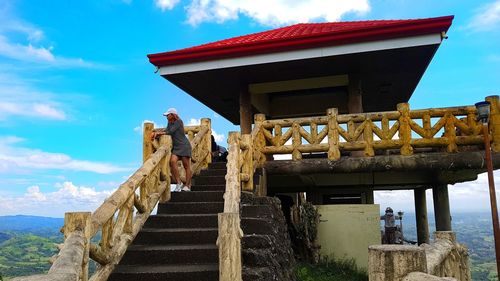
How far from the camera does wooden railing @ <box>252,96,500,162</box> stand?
9359 millimetres

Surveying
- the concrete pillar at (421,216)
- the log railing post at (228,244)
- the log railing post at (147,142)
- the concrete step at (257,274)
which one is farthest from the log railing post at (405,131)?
the concrete pillar at (421,216)

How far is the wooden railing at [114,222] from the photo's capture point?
3.76m

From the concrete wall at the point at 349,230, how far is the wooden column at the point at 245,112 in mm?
3506

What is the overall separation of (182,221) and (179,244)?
0.60 meters

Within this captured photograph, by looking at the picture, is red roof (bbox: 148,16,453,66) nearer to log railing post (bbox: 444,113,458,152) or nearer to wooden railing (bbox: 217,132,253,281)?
log railing post (bbox: 444,113,458,152)

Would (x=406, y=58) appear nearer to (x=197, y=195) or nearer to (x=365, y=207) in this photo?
(x=365, y=207)

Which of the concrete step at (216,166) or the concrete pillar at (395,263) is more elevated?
the concrete step at (216,166)

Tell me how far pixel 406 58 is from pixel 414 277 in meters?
9.09

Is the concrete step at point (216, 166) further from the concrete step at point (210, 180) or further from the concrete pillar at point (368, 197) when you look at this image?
the concrete pillar at point (368, 197)

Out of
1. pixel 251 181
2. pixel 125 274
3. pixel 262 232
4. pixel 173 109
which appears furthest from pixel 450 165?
pixel 125 274

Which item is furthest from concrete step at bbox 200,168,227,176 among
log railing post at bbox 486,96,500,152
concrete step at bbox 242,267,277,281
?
log railing post at bbox 486,96,500,152

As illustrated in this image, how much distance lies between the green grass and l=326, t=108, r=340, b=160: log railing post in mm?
2300

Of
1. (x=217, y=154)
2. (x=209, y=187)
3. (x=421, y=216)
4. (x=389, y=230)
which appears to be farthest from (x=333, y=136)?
(x=421, y=216)

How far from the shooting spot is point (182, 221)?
702cm
